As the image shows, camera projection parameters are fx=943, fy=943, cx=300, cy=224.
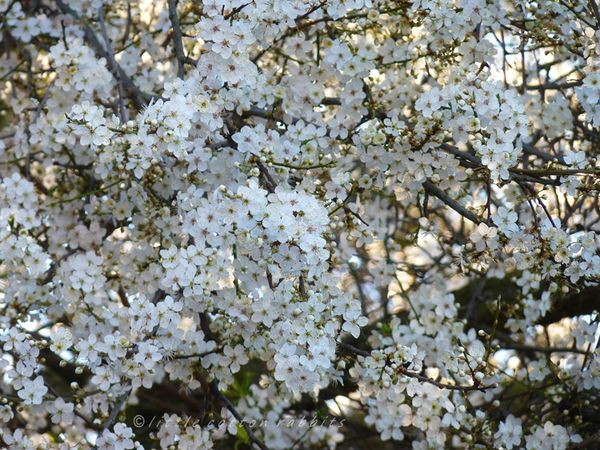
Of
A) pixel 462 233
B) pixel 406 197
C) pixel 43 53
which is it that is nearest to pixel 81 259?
pixel 406 197

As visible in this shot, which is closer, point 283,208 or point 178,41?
point 283,208

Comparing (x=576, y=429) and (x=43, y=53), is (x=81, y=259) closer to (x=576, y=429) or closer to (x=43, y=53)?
(x=43, y=53)

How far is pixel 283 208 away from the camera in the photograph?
A: 2.62 metres

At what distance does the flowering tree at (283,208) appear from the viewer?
2861 millimetres

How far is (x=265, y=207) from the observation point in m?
2.66

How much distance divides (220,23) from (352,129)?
2.48 feet

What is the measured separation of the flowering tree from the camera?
9.39 ft

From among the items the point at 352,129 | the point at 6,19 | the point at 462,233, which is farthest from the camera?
the point at 462,233

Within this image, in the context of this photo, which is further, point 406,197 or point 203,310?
point 406,197

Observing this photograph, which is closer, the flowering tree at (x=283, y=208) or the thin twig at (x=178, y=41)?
the flowering tree at (x=283, y=208)

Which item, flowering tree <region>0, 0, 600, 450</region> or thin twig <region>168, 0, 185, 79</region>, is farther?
thin twig <region>168, 0, 185, 79</region>

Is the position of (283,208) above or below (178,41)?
below

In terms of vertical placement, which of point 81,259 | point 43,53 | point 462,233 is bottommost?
point 81,259

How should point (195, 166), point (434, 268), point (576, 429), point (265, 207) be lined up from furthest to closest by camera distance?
1. point (434, 268)
2. point (576, 429)
3. point (195, 166)
4. point (265, 207)
